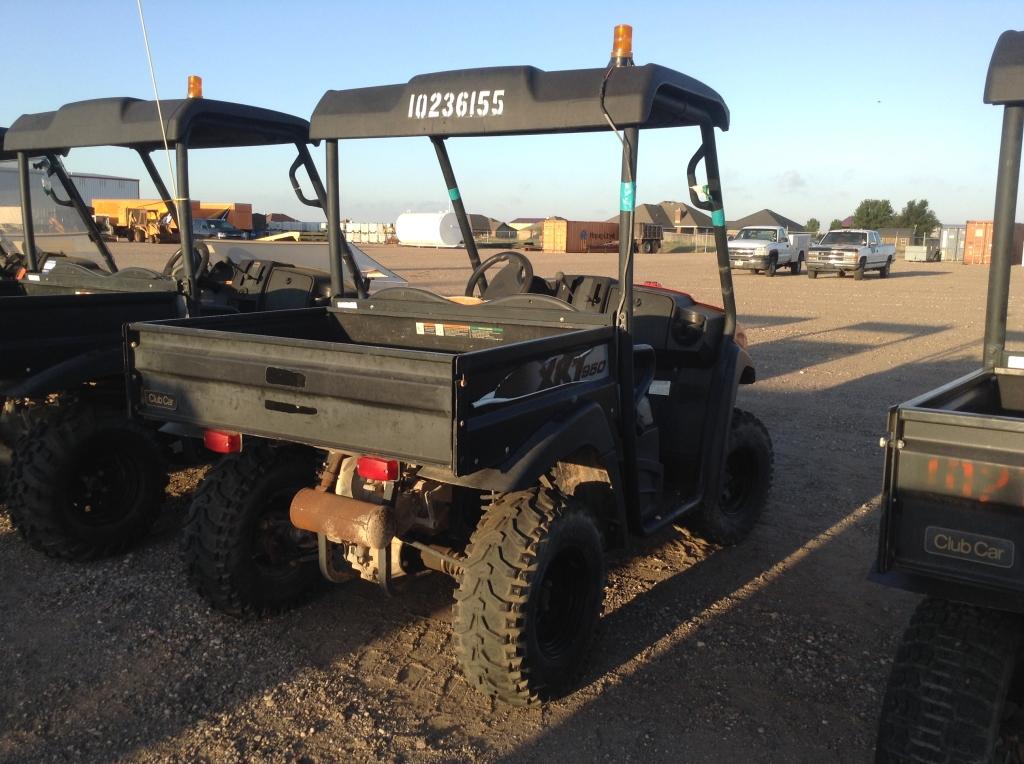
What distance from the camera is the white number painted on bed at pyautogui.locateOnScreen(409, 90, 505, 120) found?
3.76 meters

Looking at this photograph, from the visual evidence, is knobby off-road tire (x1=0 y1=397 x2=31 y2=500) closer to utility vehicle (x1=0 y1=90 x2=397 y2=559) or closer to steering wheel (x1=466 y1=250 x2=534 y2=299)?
utility vehicle (x1=0 y1=90 x2=397 y2=559)

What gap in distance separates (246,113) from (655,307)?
2979mm

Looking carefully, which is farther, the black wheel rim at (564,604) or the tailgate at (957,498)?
the black wheel rim at (564,604)

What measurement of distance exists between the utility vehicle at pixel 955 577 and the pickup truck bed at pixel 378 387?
1237mm

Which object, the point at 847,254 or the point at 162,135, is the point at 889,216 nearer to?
the point at 847,254

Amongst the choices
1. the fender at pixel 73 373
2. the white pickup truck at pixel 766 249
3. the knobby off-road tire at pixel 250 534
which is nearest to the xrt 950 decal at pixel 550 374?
the knobby off-road tire at pixel 250 534

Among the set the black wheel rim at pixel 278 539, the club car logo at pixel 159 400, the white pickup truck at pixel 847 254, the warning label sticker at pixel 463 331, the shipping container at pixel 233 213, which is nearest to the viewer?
the club car logo at pixel 159 400

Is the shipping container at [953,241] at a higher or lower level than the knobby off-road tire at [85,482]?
higher

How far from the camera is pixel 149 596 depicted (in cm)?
425

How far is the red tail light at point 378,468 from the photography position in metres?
3.15

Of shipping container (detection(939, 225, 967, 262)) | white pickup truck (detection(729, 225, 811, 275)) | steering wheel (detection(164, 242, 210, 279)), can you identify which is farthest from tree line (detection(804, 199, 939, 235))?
steering wheel (detection(164, 242, 210, 279))

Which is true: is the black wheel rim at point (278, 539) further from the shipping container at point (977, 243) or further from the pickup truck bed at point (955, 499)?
the shipping container at point (977, 243)

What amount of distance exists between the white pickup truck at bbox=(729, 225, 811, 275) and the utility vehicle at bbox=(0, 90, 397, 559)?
25086mm

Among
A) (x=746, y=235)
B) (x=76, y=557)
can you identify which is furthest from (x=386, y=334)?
(x=746, y=235)
